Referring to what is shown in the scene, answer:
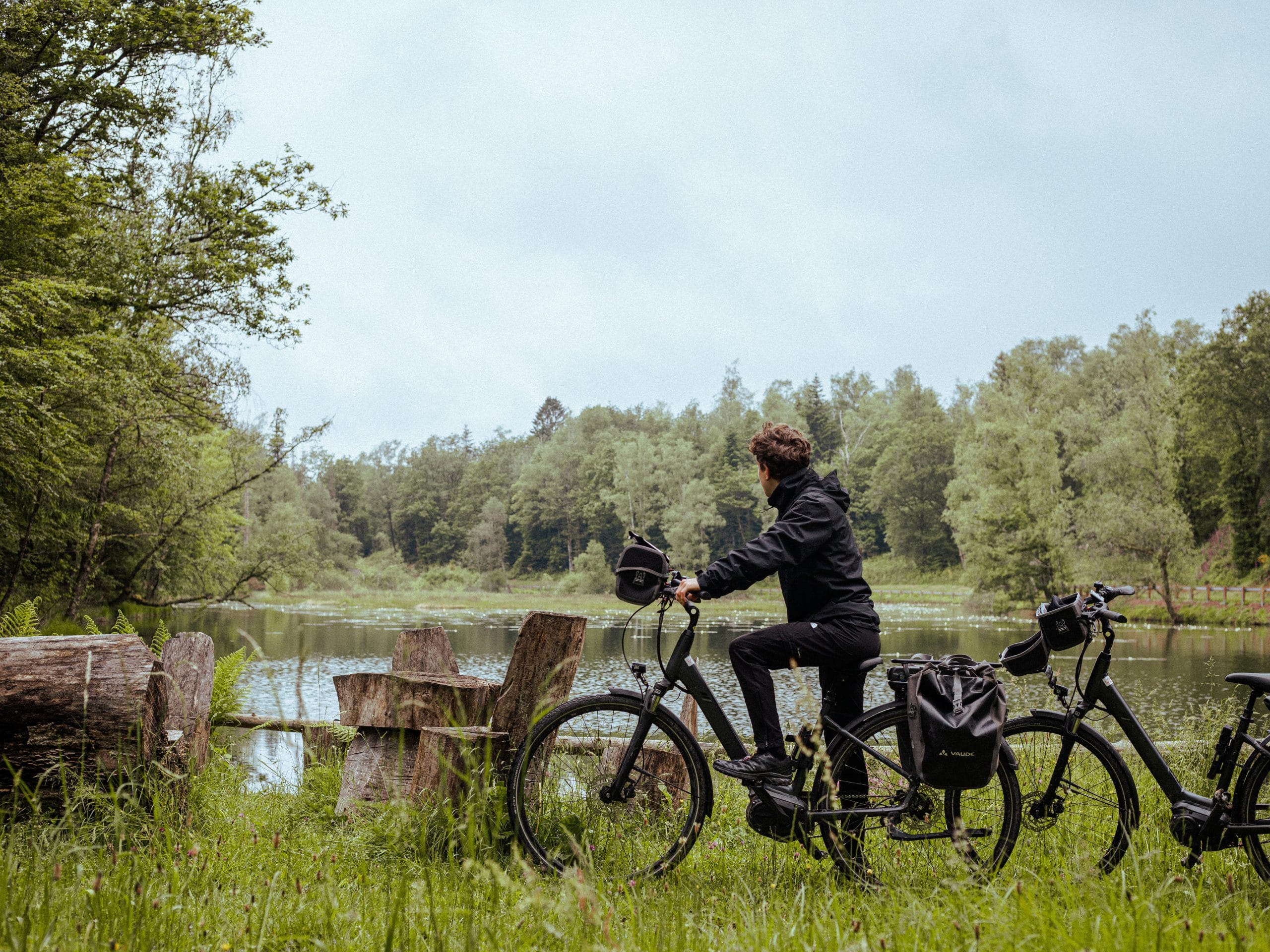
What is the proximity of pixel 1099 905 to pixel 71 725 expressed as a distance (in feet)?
12.6

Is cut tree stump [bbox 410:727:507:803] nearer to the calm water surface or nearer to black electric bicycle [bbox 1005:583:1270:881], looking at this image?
the calm water surface

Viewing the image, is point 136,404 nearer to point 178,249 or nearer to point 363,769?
point 178,249

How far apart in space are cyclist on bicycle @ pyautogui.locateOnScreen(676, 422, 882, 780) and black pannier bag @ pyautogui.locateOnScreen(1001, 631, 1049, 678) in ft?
1.73

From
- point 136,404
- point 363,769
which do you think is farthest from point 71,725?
point 136,404

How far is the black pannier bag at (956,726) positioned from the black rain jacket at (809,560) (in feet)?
1.23

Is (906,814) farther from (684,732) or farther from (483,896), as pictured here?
(483,896)

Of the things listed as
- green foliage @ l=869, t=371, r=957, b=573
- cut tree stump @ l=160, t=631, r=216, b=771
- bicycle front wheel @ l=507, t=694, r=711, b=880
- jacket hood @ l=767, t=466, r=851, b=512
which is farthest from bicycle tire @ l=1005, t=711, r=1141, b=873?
green foliage @ l=869, t=371, r=957, b=573

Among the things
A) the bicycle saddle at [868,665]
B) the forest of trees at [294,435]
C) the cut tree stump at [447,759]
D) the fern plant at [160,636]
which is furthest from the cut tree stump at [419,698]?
the forest of trees at [294,435]

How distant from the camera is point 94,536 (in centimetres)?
1480

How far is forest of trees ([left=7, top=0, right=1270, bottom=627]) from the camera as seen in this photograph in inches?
498

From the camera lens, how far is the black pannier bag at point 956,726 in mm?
3383

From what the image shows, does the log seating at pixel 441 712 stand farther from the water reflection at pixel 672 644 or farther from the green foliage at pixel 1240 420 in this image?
the green foliage at pixel 1240 420

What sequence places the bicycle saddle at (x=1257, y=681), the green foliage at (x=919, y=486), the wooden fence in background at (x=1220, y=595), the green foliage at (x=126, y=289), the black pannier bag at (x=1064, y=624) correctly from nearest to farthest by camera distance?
the bicycle saddle at (x=1257, y=681), the black pannier bag at (x=1064, y=624), the green foliage at (x=126, y=289), the wooden fence in background at (x=1220, y=595), the green foliage at (x=919, y=486)

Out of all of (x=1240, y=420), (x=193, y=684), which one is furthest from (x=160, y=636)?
(x=1240, y=420)
